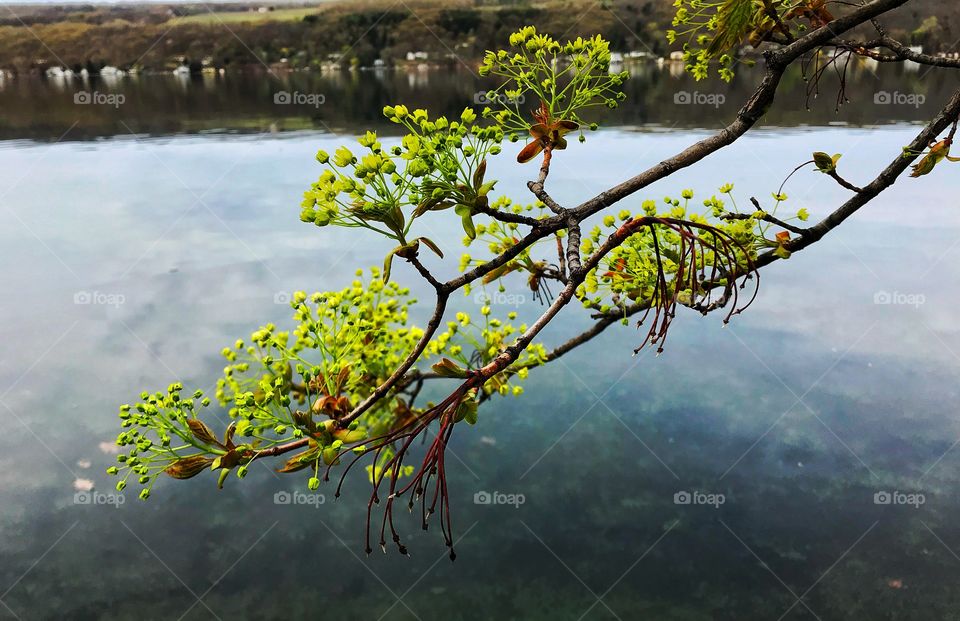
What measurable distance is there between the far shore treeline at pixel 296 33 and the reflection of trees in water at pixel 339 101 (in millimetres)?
731

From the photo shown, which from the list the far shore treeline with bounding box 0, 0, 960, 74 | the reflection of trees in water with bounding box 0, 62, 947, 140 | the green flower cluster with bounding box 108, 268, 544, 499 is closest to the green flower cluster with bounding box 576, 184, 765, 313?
the green flower cluster with bounding box 108, 268, 544, 499

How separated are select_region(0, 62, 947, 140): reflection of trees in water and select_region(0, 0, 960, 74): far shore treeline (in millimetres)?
731

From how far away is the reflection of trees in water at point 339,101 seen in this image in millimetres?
17625

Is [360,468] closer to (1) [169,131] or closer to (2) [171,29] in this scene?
(1) [169,131]

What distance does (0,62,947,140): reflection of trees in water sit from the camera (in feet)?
57.8

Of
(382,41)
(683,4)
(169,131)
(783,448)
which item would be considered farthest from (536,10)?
(683,4)

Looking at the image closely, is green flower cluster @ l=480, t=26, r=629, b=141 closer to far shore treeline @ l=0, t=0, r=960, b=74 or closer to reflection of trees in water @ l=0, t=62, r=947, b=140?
reflection of trees in water @ l=0, t=62, r=947, b=140

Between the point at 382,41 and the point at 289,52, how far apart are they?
277cm

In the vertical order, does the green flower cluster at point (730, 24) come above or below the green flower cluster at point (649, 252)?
above

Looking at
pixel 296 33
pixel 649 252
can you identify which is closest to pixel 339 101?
pixel 296 33

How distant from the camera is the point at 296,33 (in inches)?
888

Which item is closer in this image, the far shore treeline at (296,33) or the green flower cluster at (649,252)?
the green flower cluster at (649,252)

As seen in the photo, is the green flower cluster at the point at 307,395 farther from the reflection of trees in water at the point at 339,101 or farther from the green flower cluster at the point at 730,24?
the reflection of trees in water at the point at 339,101

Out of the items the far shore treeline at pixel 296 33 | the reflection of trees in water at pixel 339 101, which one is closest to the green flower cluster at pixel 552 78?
the reflection of trees in water at pixel 339 101
